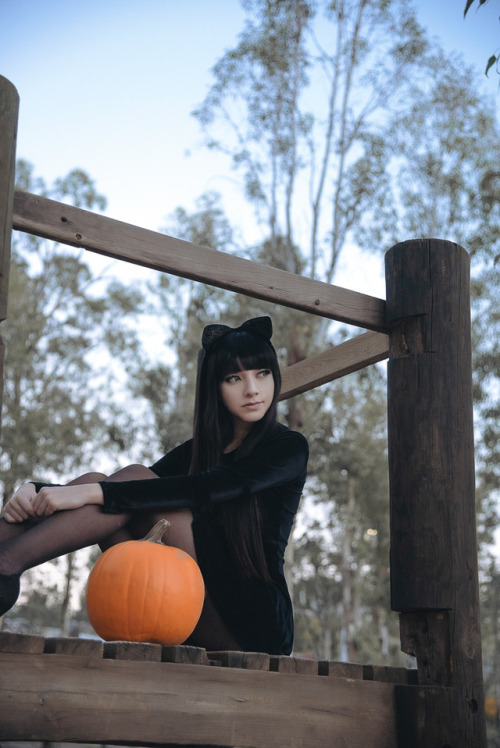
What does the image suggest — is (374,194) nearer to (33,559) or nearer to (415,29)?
(415,29)

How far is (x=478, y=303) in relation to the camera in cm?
1795

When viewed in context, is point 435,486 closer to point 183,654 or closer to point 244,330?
point 244,330

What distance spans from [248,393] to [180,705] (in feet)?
3.89

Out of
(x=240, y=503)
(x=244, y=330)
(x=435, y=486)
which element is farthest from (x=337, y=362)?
(x=240, y=503)

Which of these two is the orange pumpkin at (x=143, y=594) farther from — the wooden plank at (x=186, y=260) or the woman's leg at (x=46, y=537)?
the wooden plank at (x=186, y=260)

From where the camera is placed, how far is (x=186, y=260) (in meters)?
2.62

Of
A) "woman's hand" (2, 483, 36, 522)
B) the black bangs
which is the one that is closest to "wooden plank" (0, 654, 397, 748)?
"woman's hand" (2, 483, 36, 522)

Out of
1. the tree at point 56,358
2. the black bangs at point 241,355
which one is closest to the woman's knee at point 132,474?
the black bangs at point 241,355

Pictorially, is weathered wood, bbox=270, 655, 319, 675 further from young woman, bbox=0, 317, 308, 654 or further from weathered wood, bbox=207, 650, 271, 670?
young woman, bbox=0, 317, 308, 654

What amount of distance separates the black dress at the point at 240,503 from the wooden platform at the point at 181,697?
11.7 inches

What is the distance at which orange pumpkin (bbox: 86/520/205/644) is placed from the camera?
2.37 m

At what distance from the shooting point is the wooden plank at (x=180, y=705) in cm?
191

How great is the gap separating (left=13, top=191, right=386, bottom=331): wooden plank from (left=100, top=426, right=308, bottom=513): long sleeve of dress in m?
0.47

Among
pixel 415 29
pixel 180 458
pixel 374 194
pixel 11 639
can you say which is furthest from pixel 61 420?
pixel 11 639
